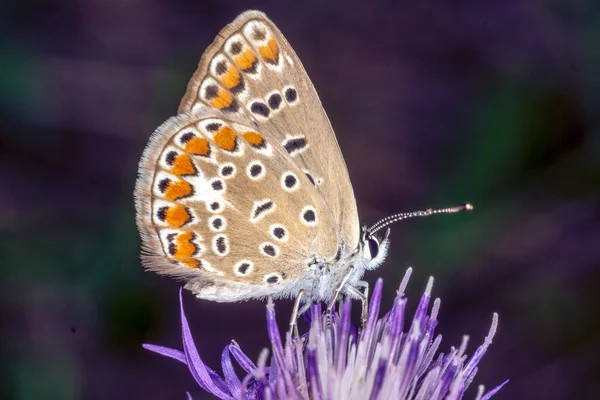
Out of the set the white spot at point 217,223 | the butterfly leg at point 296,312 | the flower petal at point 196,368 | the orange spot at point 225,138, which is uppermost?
the orange spot at point 225,138

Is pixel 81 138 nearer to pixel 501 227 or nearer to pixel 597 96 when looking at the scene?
pixel 501 227

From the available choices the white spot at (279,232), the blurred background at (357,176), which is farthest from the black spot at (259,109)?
the blurred background at (357,176)

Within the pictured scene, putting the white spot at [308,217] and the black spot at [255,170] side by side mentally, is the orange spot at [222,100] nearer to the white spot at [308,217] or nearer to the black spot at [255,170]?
the black spot at [255,170]

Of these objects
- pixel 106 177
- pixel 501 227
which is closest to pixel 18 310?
pixel 106 177

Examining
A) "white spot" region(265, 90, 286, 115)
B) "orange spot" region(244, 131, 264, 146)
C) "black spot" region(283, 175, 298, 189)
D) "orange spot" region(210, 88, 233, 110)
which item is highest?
"white spot" region(265, 90, 286, 115)

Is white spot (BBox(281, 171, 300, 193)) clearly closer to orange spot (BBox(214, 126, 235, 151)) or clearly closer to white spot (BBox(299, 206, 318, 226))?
white spot (BBox(299, 206, 318, 226))

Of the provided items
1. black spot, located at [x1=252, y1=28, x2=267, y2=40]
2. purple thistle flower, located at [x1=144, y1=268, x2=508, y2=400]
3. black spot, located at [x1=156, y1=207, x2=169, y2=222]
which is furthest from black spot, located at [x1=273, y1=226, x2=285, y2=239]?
black spot, located at [x1=252, y1=28, x2=267, y2=40]
